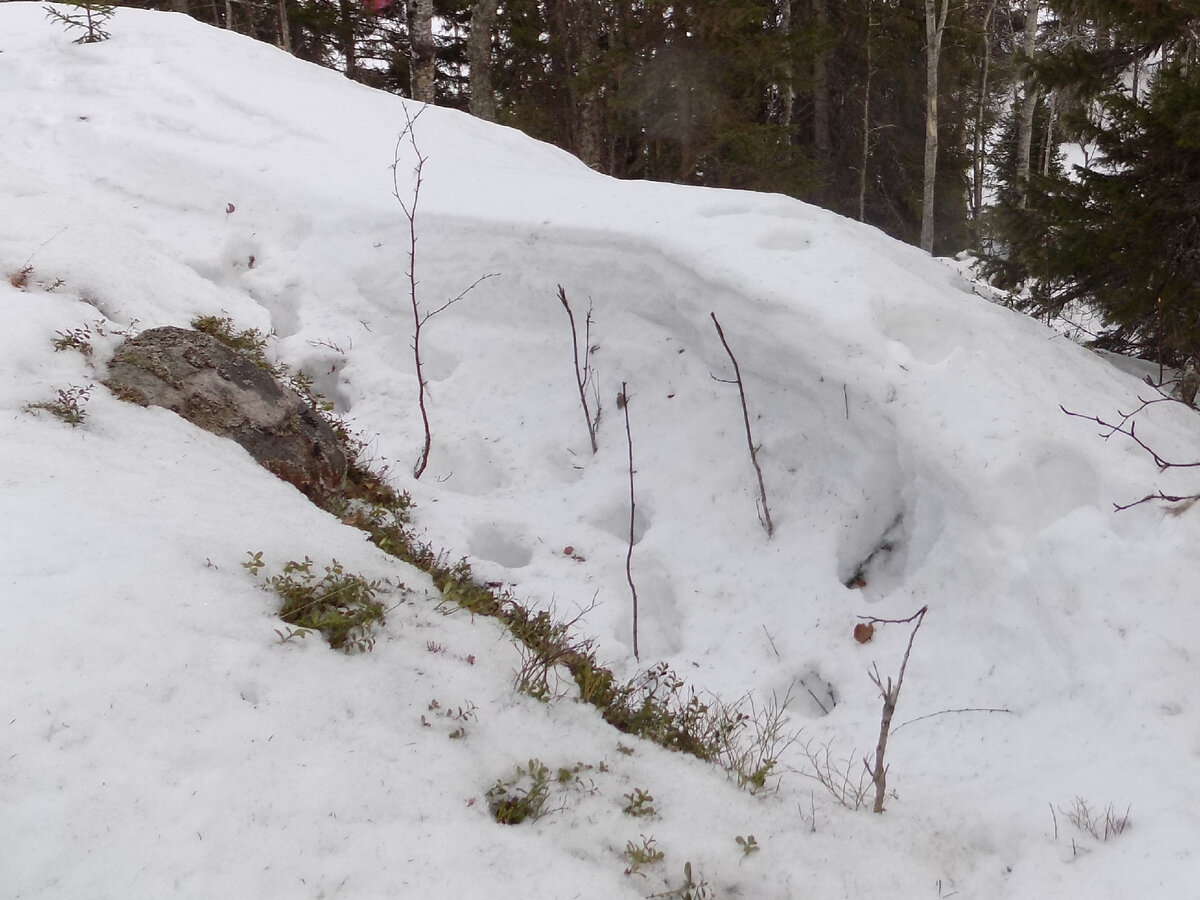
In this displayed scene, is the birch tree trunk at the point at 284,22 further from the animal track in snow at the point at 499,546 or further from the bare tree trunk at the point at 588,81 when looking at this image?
the animal track in snow at the point at 499,546

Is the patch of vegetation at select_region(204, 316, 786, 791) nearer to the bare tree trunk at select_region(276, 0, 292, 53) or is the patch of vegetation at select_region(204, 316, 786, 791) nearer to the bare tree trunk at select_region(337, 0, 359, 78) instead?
the bare tree trunk at select_region(276, 0, 292, 53)

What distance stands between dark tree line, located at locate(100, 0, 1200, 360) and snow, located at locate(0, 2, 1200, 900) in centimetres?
125

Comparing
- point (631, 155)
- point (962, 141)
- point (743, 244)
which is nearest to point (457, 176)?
point (743, 244)

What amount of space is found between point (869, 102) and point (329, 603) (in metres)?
16.2

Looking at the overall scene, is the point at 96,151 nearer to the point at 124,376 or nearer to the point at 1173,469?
the point at 124,376

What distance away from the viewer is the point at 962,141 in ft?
54.4

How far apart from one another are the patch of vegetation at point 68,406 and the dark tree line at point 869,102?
6045mm

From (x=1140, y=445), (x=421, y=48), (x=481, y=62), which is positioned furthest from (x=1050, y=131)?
(x=1140, y=445)

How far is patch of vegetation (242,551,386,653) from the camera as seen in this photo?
2.90 m

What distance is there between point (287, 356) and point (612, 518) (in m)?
2.86

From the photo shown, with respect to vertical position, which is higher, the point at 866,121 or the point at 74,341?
the point at 866,121

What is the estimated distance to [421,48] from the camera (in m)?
10.2

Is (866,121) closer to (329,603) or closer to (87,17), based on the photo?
(87,17)

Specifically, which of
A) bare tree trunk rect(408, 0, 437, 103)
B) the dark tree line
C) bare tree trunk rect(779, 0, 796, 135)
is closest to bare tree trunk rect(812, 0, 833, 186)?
the dark tree line
